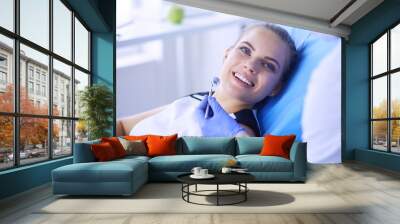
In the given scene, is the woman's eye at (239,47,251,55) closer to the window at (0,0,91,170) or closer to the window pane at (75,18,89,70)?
the window pane at (75,18,89,70)

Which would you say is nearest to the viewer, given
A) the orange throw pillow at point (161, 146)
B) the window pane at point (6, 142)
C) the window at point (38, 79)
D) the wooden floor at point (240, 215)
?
the wooden floor at point (240, 215)

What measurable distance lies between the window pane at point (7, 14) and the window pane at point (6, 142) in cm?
118

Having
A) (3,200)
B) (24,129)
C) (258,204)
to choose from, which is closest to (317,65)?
(258,204)

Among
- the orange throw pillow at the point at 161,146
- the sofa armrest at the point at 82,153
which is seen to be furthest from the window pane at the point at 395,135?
the sofa armrest at the point at 82,153

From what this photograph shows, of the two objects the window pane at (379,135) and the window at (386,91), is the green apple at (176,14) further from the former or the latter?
the window pane at (379,135)

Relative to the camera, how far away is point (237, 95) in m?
8.88

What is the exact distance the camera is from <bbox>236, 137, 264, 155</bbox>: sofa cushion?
261 inches

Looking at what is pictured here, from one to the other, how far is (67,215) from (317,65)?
6950mm

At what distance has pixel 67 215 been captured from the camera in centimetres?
387

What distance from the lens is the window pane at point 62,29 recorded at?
6395 millimetres

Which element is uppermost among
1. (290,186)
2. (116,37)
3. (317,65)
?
(116,37)

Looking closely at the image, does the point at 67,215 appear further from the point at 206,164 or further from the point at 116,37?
the point at 116,37

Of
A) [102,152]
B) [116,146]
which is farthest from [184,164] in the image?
[102,152]

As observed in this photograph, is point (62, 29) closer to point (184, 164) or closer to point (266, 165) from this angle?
point (184, 164)
